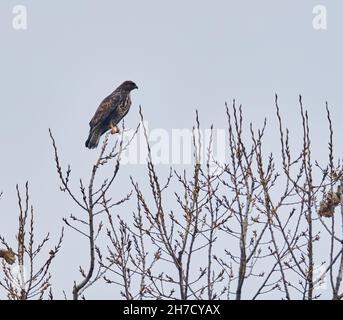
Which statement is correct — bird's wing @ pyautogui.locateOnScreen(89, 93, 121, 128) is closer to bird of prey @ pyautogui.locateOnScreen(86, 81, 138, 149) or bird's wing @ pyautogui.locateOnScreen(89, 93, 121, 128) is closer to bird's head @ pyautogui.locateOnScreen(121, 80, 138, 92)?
bird of prey @ pyautogui.locateOnScreen(86, 81, 138, 149)

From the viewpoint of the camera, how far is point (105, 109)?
15938 millimetres

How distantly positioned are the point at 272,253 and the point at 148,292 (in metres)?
1.50

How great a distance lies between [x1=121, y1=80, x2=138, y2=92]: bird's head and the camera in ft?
55.6

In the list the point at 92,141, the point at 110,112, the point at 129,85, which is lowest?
the point at 92,141

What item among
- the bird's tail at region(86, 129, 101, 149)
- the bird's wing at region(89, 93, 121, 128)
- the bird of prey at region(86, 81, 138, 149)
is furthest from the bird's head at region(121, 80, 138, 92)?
the bird's tail at region(86, 129, 101, 149)

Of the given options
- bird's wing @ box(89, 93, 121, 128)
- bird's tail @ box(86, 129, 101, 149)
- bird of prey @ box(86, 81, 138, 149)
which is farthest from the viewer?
bird's wing @ box(89, 93, 121, 128)

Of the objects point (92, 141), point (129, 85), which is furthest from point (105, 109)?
point (129, 85)

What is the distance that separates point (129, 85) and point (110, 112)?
139 cm

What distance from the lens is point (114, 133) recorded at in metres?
14.6

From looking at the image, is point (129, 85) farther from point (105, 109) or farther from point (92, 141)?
point (92, 141)

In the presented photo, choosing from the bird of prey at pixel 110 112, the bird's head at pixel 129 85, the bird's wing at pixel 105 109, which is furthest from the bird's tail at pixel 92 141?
the bird's head at pixel 129 85

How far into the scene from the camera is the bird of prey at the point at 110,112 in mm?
15136
